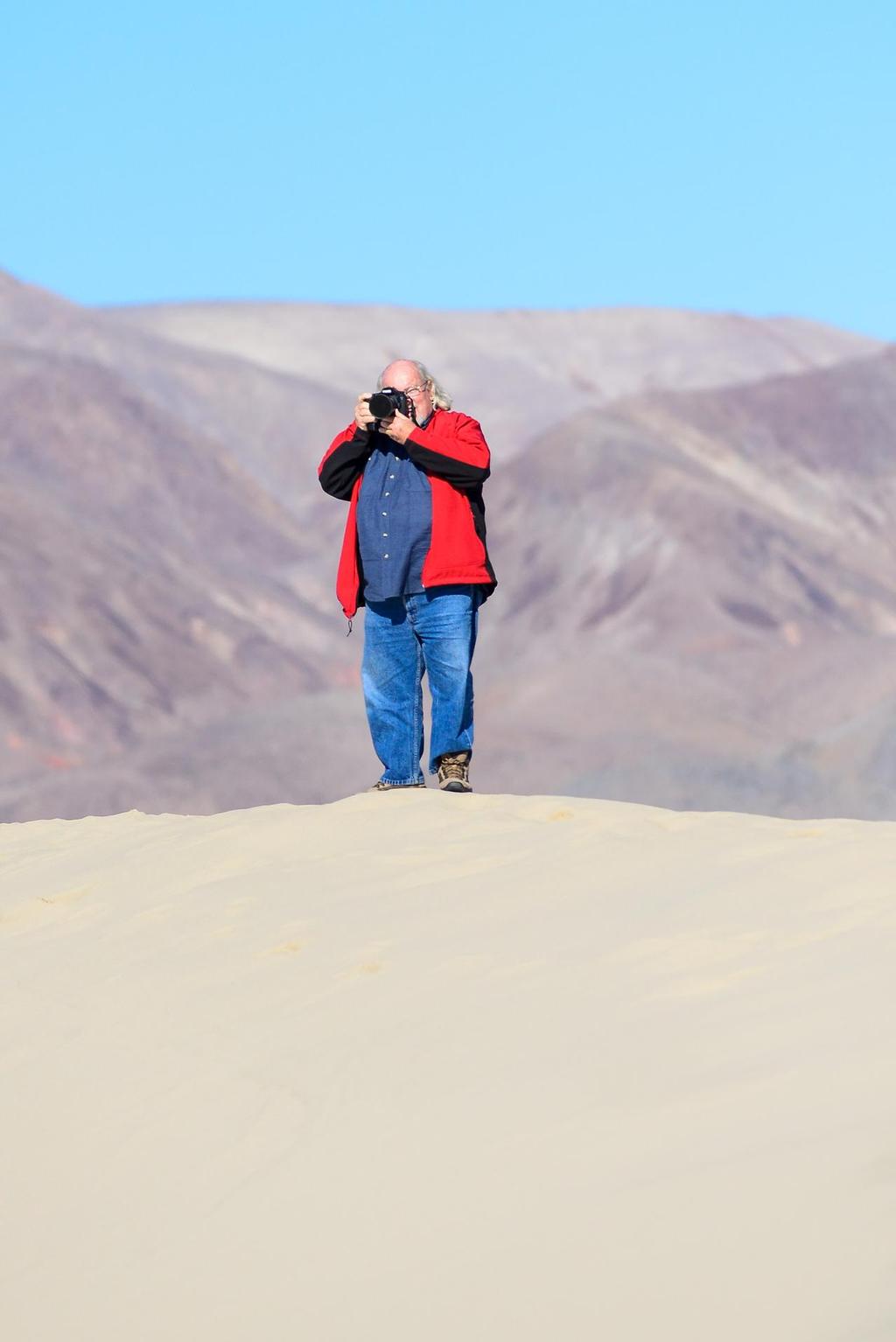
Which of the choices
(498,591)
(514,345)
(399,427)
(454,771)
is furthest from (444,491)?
(514,345)

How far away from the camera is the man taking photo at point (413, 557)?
5.71 m

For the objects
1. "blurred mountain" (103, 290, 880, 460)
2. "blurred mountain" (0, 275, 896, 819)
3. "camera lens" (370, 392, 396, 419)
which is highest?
"camera lens" (370, 392, 396, 419)

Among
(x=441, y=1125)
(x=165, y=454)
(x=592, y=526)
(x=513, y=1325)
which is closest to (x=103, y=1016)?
(x=441, y=1125)

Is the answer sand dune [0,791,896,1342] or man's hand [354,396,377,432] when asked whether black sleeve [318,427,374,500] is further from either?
sand dune [0,791,896,1342]

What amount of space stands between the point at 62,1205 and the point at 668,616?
36.5m

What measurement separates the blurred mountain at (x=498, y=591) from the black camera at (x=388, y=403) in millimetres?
13282

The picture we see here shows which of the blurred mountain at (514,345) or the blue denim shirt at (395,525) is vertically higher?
the blue denim shirt at (395,525)

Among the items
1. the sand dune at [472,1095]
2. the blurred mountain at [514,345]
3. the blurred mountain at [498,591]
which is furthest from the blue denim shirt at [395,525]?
the blurred mountain at [514,345]

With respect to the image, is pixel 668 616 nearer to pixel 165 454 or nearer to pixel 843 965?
pixel 165 454

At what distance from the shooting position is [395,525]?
19.0 ft

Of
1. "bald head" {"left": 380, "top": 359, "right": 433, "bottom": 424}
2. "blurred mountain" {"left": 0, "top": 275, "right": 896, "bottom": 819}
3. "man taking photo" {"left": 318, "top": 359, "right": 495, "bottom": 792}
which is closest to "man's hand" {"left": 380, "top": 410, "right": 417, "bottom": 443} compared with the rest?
"man taking photo" {"left": 318, "top": 359, "right": 495, "bottom": 792}

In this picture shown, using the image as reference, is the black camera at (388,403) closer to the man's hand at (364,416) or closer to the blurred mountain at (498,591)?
the man's hand at (364,416)

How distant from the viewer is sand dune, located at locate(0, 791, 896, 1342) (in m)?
2.54

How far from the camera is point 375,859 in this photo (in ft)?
16.0
